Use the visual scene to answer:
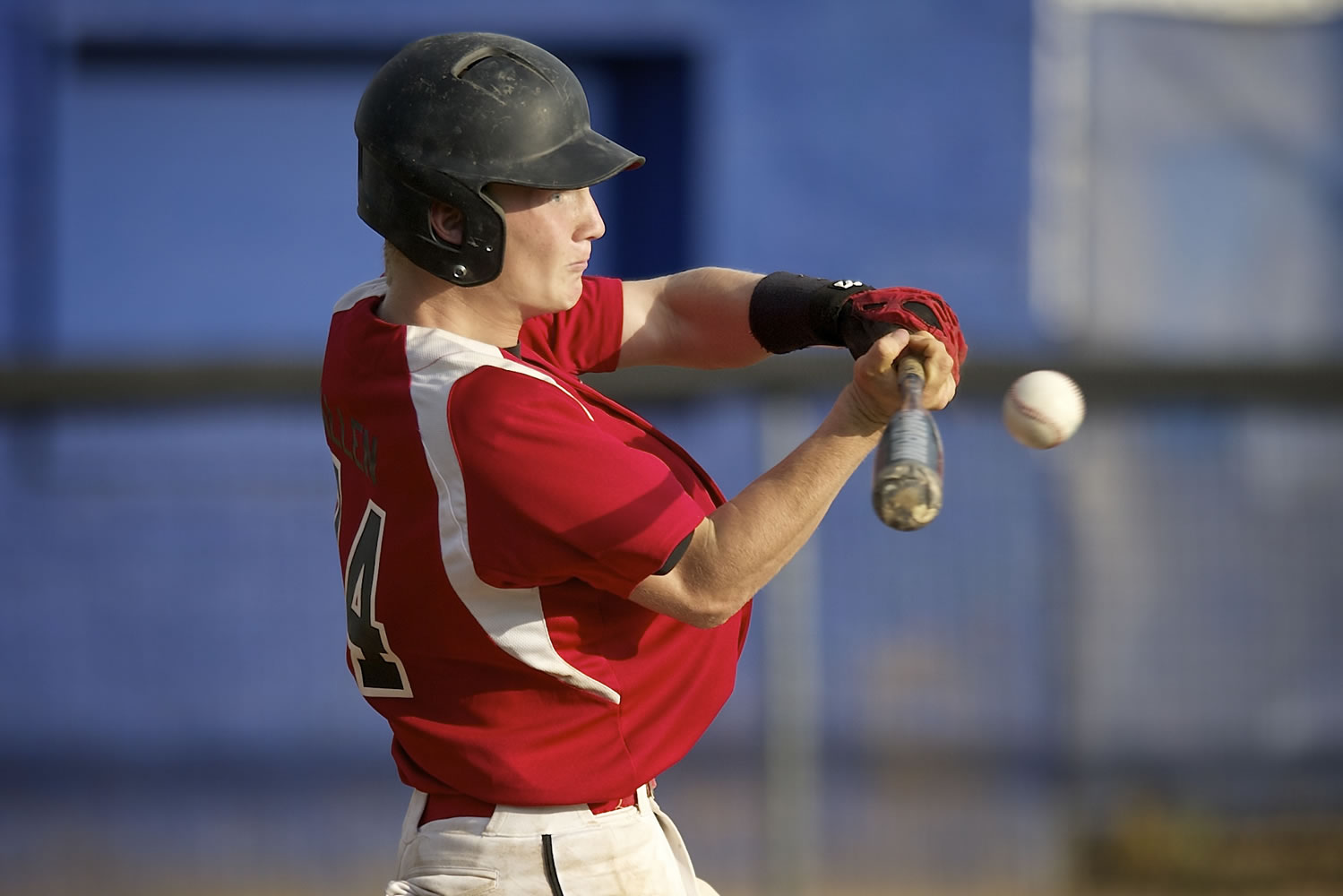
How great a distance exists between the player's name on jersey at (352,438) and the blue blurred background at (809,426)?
270 cm

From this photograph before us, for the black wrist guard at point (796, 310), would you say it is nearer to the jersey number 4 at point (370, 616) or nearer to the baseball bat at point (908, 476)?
the baseball bat at point (908, 476)

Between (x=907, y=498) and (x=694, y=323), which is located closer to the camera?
(x=907, y=498)

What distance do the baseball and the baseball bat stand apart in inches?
18.7

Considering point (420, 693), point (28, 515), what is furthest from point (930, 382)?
point (28, 515)

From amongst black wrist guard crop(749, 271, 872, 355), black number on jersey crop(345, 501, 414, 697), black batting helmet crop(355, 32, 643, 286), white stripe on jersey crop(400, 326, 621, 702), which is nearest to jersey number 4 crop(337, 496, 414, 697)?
black number on jersey crop(345, 501, 414, 697)

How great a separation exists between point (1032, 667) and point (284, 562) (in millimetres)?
2741

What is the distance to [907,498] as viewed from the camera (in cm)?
200

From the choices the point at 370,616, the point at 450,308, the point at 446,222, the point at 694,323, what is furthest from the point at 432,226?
the point at 694,323

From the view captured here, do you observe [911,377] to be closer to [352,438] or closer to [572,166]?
[572,166]

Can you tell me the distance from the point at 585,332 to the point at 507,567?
30.0 inches

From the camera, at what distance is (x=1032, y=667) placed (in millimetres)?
5895

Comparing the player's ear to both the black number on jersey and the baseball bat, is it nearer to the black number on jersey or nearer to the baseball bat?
the black number on jersey

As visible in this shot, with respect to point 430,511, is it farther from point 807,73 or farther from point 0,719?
point 807,73

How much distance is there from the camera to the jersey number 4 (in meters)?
2.59
